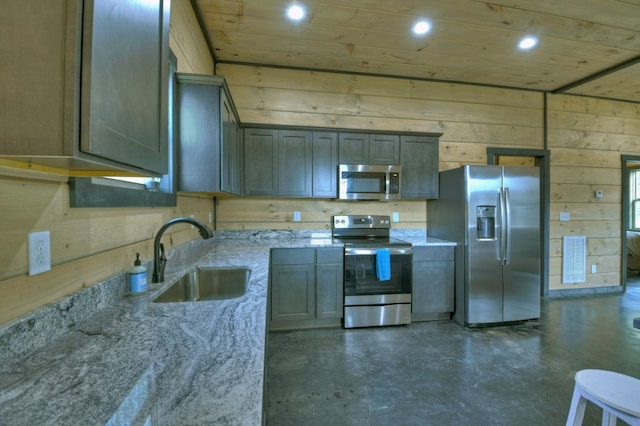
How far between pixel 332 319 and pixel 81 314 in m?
2.37

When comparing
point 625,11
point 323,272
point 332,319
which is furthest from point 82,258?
point 625,11

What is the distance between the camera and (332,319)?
9.80 feet

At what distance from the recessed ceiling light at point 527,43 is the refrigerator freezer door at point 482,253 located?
133 cm

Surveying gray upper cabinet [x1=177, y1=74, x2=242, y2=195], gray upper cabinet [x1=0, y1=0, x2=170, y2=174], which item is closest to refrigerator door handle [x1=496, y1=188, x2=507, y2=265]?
gray upper cabinet [x1=177, y1=74, x2=242, y2=195]

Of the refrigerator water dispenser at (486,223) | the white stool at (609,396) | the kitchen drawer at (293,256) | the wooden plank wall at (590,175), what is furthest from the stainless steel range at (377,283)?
the wooden plank wall at (590,175)

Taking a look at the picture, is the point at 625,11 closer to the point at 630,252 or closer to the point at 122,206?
the point at 122,206

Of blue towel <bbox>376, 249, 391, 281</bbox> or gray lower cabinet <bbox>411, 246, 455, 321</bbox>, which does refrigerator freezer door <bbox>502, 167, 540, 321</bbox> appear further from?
blue towel <bbox>376, 249, 391, 281</bbox>

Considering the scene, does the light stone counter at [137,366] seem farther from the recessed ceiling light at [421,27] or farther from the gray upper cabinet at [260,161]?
the recessed ceiling light at [421,27]

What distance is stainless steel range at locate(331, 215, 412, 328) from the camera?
2.94m

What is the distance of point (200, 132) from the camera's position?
1.91 metres

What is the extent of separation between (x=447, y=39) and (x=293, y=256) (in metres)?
2.79

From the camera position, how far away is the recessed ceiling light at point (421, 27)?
2635 mm

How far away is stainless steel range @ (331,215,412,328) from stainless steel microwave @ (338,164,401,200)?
57cm

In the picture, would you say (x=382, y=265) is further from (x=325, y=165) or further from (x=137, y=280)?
(x=137, y=280)
